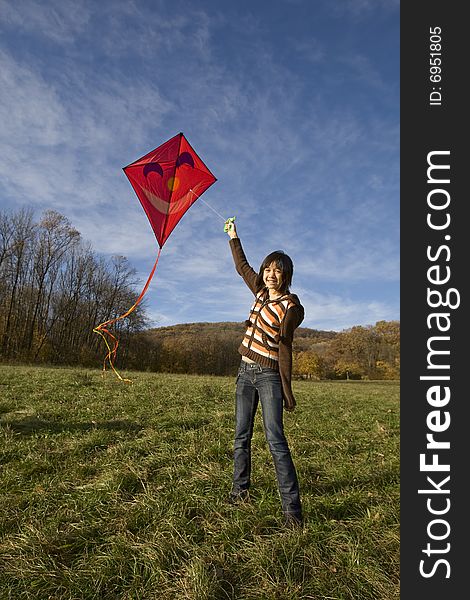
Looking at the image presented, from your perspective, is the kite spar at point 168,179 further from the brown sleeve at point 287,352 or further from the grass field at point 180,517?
the grass field at point 180,517

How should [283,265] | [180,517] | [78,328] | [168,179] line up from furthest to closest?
[78,328]
[168,179]
[283,265]
[180,517]

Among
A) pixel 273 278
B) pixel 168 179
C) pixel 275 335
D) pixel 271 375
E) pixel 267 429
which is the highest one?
pixel 168 179

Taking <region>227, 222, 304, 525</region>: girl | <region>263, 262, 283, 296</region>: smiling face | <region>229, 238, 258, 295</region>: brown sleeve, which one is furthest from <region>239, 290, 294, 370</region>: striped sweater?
<region>229, 238, 258, 295</region>: brown sleeve

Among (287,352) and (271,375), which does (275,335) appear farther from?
(271,375)

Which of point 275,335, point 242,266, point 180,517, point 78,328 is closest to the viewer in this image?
point 180,517

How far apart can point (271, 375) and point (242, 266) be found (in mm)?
1294

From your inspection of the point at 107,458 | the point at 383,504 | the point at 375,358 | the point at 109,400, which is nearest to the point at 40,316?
the point at 109,400

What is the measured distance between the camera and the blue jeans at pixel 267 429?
11.3ft

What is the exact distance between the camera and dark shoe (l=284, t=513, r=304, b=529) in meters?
3.32

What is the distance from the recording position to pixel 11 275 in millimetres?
39688

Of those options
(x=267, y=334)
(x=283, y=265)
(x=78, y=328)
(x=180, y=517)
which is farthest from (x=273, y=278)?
(x=78, y=328)

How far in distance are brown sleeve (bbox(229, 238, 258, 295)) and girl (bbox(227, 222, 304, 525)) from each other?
0.12 m

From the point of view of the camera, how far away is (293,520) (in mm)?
3357

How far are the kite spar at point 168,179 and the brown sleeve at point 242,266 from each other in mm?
1507
